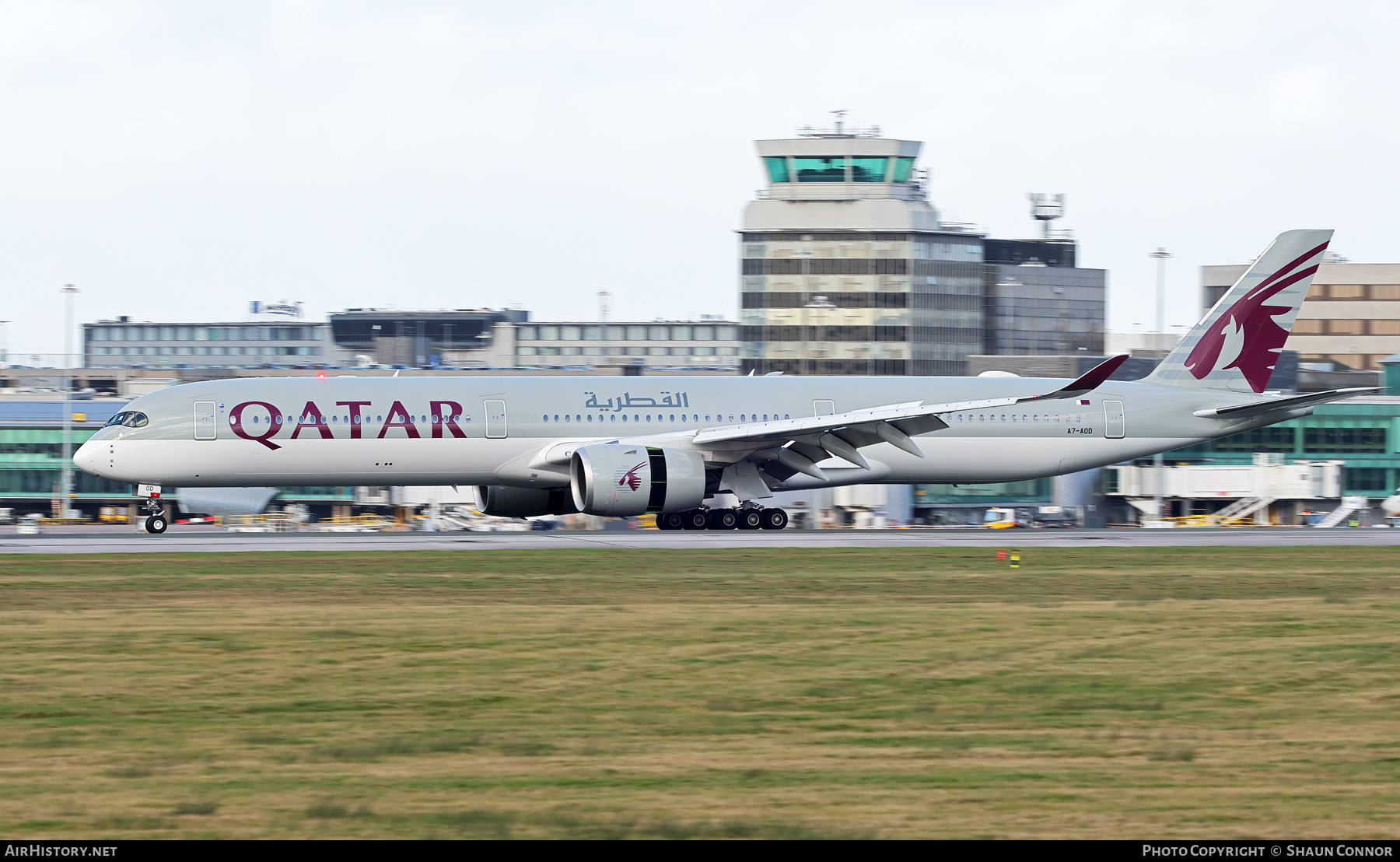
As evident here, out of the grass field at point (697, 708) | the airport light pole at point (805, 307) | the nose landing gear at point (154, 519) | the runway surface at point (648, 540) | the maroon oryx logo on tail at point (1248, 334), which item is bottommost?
the grass field at point (697, 708)

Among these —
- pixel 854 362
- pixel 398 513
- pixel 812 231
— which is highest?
pixel 812 231

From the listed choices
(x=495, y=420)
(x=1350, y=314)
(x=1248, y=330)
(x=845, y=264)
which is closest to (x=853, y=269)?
(x=845, y=264)

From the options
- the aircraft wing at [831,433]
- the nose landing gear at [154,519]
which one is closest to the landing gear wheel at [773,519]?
the aircraft wing at [831,433]

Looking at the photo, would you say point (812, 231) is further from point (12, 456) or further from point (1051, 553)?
point (1051, 553)

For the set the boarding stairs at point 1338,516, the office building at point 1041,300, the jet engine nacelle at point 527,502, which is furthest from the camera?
the office building at point 1041,300

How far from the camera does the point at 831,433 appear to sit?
1690 inches

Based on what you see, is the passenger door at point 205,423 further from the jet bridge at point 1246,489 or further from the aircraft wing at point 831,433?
the jet bridge at point 1246,489

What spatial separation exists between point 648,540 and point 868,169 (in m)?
99.6

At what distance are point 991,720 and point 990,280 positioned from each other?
150 meters

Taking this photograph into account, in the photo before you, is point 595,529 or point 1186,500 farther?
point 1186,500

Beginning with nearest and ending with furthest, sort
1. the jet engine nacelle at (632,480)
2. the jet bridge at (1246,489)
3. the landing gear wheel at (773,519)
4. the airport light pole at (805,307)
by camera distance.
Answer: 1. the jet engine nacelle at (632,480)
2. the landing gear wheel at (773,519)
3. the jet bridge at (1246,489)
4. the airport light pole at (805,307)

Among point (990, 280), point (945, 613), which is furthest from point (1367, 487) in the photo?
point (990, 280)

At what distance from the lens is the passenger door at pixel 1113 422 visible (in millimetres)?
47469

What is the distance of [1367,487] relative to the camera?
74875 millimetres
